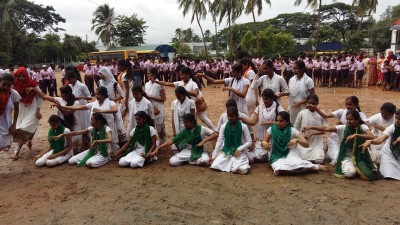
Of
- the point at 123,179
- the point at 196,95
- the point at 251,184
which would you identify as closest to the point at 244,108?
the point at 196,95

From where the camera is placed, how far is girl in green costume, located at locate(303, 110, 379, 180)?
446cm

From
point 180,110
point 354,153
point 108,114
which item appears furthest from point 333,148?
point 108,114

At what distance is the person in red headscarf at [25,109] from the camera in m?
5.86

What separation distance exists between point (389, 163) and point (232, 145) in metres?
2.12

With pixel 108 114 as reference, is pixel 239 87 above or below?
above

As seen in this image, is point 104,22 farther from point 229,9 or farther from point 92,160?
point 92,160

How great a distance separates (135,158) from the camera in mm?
5258

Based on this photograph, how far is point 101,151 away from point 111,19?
147 feet

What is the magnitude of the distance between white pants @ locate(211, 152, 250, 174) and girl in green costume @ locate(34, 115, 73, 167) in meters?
2.43

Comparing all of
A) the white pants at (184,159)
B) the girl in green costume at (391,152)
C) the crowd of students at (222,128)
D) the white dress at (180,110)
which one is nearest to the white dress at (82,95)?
the crowd of students at (222,128)

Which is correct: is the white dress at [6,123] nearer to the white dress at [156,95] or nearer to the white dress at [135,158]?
the white dress at [135,158]

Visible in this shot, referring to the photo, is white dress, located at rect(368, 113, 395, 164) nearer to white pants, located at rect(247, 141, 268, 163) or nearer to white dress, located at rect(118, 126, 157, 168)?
white pants, located at rect(247, 141, 268, 163)

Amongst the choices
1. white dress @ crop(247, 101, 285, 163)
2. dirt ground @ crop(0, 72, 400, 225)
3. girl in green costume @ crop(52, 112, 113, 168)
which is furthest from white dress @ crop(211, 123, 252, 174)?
girl in green costume @ crop(52, 112, 113, 168)

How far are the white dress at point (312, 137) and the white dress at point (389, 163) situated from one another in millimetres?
862
